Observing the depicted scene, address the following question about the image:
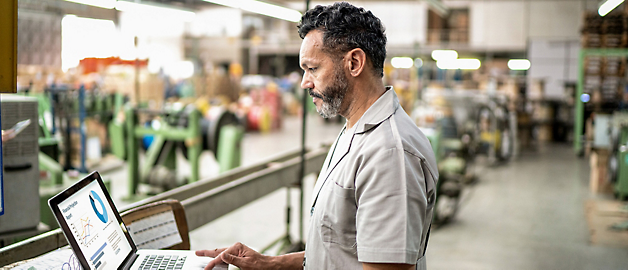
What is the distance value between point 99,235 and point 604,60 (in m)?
11.4

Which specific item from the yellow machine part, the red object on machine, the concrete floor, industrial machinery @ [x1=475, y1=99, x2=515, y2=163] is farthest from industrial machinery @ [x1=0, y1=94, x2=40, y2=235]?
the red object on machine

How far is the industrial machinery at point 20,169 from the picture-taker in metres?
2.80

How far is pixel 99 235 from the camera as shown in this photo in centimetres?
164

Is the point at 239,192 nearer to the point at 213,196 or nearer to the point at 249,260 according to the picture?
the point at 213,196

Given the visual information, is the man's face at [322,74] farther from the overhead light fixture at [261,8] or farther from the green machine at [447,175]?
the green machine at [447,175]

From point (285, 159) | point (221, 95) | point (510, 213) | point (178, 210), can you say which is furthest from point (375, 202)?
point (221, 95)

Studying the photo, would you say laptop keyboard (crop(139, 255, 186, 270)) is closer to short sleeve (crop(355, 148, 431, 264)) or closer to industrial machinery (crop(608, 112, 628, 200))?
short sleeve (crop(355, 148, 431, 264))

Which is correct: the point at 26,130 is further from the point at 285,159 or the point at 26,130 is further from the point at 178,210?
the point at 285,159

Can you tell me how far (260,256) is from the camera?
5.62ft

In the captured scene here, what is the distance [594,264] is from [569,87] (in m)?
11.7

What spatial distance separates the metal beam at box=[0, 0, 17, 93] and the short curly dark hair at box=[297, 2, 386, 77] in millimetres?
1047

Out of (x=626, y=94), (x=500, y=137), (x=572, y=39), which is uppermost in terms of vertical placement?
(x=572, y=39)

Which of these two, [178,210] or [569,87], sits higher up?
[569,87]

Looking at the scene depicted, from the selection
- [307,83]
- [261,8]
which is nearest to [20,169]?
[307,83]
